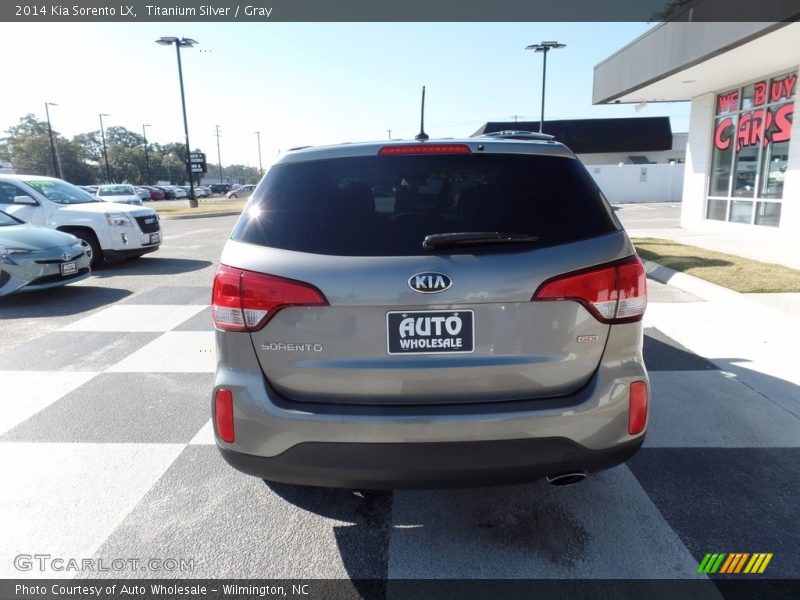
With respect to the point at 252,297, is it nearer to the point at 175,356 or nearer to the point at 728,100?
the point at 175,356

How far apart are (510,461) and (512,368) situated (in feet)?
1.19

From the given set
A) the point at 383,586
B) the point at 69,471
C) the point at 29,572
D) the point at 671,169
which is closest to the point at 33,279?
the point at 69,471

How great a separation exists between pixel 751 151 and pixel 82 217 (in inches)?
611

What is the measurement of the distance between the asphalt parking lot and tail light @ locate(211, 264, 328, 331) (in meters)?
1.11

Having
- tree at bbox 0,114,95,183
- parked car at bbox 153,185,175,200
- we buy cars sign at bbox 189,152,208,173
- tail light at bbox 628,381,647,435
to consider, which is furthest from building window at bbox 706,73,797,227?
tree at bbox 0,114,95,183

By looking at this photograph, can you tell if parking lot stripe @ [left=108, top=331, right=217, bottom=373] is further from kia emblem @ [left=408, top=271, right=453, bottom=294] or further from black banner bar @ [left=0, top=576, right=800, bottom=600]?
kia emblem @ [left=408, top=271, right=453, bottom=294]

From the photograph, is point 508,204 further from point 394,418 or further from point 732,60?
point 732,60

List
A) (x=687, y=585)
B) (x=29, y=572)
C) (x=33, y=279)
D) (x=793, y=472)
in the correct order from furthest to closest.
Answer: (x=33, y=279) < (x=793, y=472) < (x=29, y=572) < (x=687, y=585)

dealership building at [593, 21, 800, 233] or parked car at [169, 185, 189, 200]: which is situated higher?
dealership building at [593, 21, 800, 233]

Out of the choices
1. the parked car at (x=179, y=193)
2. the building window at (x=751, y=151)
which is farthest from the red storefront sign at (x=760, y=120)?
the parked car at (x=179, y=193)

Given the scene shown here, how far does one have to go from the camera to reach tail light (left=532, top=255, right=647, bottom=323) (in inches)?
84.2

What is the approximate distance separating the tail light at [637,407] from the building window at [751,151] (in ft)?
44.0

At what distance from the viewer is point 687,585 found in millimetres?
2234

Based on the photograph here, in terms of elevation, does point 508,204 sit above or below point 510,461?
above
